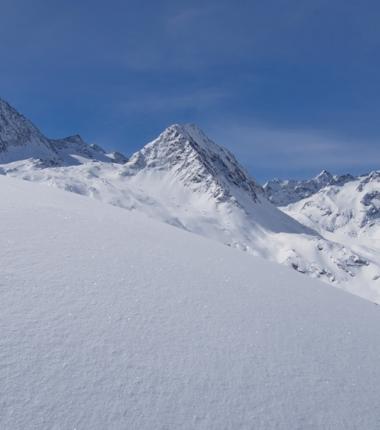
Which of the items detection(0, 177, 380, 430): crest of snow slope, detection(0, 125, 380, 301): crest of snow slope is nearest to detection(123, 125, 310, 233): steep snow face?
detection(0, 125, 380, 301): crest of snow slope

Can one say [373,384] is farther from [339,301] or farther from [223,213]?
[223,213]

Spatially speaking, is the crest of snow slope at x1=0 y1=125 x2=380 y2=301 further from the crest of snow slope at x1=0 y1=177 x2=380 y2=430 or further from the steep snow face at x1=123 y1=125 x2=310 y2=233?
the crest of snow slope at x1=0 y1=177 x2=380 y2=430

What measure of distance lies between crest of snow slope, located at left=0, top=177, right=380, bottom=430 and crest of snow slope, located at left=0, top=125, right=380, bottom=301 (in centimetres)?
11829

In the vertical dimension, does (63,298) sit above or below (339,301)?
below

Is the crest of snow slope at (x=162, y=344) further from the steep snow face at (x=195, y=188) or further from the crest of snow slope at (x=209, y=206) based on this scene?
the steep snow face at (x=195, y=188)

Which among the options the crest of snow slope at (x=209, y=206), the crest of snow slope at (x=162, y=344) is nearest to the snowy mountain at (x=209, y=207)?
the crest of snow slope at (x=209, y=206)

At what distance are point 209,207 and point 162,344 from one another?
159572mm

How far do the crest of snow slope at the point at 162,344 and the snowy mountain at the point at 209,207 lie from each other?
11845 centimetres

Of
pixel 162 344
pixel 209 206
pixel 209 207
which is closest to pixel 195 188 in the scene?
pixel 209 206

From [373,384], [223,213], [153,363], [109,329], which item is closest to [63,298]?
[109,329]

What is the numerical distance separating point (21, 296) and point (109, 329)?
1197 millimetres

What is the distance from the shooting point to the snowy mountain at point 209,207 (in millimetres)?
131375

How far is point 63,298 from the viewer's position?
17.3 ft

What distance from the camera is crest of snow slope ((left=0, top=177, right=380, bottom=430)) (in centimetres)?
382
